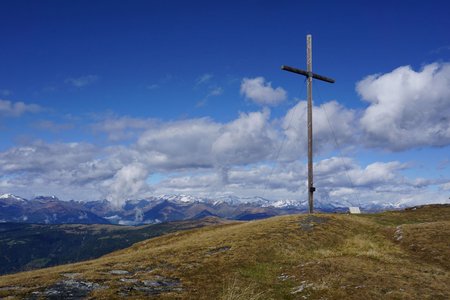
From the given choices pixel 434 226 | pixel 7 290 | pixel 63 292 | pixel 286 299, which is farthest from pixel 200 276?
pixel 434 226

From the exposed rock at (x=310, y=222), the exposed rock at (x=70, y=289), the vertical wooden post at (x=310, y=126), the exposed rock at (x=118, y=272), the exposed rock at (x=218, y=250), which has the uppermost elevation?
the vertical wooden post at (x=310, y=126)

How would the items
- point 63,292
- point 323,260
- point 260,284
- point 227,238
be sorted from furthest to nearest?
point 227,238 → point 323,260 → point 260,284 → point 63,292

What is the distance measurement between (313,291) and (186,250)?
1490cm

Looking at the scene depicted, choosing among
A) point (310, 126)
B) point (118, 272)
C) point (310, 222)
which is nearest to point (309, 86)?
point (310, 126)

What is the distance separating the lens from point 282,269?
26.0 meters

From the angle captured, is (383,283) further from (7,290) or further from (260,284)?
(7,290)

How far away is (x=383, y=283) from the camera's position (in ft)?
68.1

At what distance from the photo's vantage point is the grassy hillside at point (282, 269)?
19.5m

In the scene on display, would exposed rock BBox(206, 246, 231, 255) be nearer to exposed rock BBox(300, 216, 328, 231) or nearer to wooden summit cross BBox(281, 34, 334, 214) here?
exposed rock BBox(300, 216, 328, 231)

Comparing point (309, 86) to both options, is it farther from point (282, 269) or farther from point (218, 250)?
point (282, 269)

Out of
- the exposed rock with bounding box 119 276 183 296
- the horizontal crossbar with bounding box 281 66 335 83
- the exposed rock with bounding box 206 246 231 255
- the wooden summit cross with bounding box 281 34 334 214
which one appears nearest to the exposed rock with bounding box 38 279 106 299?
the exposed rock with bounding box 119 276 183 296

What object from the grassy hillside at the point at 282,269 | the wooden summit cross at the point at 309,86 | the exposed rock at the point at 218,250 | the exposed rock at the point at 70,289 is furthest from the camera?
the wooden summit cross at the point at 309,86

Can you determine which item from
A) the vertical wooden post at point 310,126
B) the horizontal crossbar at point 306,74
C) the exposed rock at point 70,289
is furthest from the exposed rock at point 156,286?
the horizontal crossbar at point 306,74

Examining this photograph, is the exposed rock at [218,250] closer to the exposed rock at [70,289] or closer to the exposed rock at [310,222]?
the exposed rock at [310,222]
